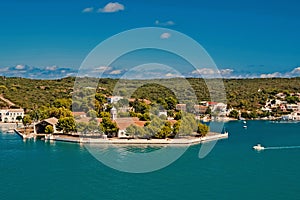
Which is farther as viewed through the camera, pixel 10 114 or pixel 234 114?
pixel 234 114

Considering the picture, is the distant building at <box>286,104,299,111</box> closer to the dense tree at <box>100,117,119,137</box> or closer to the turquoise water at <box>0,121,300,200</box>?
the turquoise water at <box>0,121,300,200</box>

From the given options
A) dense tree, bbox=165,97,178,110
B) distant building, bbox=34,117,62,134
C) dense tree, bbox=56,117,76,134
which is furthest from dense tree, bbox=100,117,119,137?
dense tree, bbox=165,97,178,110

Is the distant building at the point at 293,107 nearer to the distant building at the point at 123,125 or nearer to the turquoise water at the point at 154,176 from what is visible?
the turquoise water at the point at 154,176

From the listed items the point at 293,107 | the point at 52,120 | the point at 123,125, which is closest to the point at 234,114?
the point at 293,107

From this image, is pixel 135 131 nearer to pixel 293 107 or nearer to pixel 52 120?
pixel 52 120

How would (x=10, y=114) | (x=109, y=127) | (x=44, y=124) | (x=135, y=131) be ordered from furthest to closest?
(x=10, y=114) → (x=44, y=124) → (x=109, y=127) → (x=135, y=131)

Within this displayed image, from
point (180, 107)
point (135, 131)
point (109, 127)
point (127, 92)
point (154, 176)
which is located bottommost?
point (154, 176)
